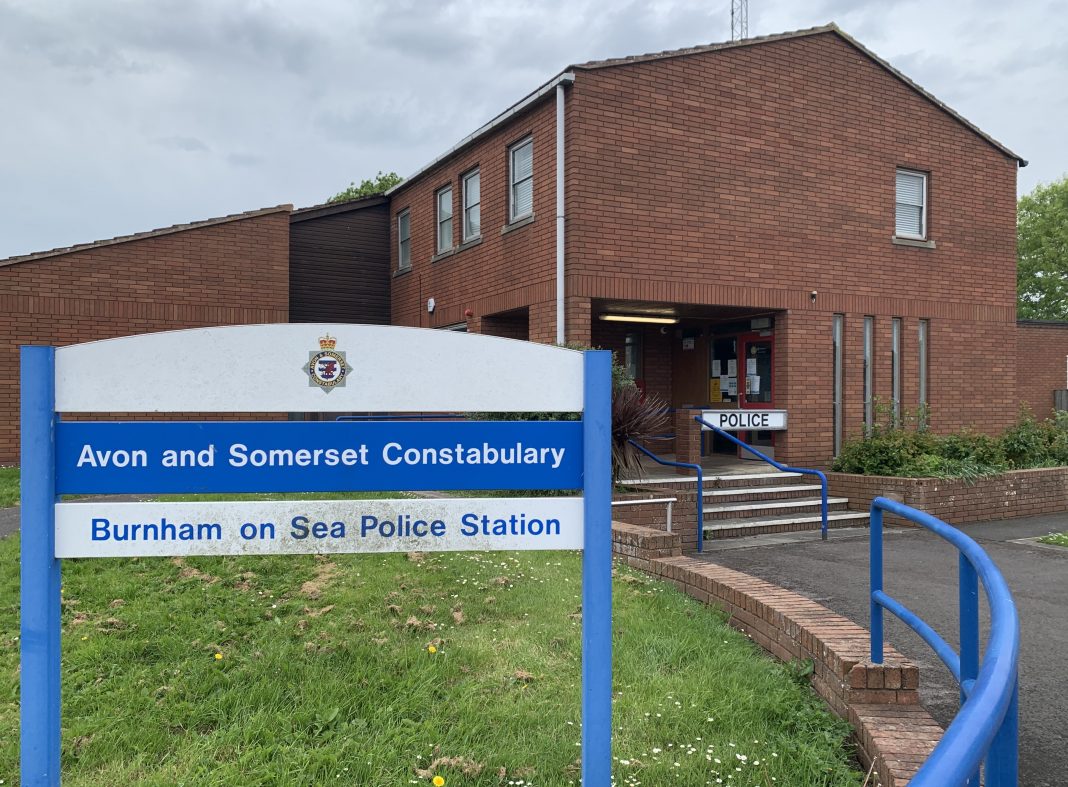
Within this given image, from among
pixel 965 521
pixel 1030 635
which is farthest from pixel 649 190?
pixel 1030 635

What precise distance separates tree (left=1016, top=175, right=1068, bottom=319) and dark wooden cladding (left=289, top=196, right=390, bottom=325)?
37.1 metres

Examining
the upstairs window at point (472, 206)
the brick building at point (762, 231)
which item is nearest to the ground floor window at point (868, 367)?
the brick building at point (762, 231)

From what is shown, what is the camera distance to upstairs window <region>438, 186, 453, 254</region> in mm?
15862

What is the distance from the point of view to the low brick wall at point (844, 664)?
138 inches

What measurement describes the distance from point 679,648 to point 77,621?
3.68 meters

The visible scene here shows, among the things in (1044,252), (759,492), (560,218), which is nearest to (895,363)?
(759,492)

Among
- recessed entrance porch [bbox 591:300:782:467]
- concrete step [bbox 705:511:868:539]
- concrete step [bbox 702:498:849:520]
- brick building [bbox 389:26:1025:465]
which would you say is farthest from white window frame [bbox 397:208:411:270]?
concrete step [bbox 705:511:868:539]

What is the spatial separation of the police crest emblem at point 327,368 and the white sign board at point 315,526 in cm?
42

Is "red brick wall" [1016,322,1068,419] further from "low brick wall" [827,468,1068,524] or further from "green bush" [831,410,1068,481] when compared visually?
"low brick wall" [827,468,1068,524]

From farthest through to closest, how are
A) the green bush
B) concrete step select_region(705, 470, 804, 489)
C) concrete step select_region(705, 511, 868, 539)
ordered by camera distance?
the green bush
concrete step select_region(705, 470, 804, 489)
concrete step select_region(705, 511, 868, 539)

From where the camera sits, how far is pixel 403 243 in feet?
58.6

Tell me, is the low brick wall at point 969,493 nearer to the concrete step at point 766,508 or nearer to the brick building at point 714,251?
the concrete step at point 766,508

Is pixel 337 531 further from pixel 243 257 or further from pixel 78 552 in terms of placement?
pixel 243 257

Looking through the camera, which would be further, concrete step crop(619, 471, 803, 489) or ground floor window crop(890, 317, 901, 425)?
ground floor window crop(890, 317, 901, 425)
